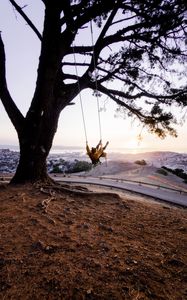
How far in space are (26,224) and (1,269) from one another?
1544 millimetres

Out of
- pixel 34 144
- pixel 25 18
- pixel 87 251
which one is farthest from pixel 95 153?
pixel 25 18

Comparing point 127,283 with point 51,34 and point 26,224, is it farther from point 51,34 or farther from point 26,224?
point 51,34

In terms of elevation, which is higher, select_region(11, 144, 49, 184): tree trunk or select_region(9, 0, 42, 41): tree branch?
select_region(9, 0, 42, 41): tree branch

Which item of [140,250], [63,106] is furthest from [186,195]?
[140,250]

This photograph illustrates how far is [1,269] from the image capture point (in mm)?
3420

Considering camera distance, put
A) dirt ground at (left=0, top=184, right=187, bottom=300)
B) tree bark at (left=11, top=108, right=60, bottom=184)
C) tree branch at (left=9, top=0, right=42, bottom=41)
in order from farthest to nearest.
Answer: tree bark at (left=11, top=108, right=60, bottom=184), tree branch at (left=9, top=0, right=42, bottom=41), dirt ground at (left=0, top=184, right=187, bottom=300)

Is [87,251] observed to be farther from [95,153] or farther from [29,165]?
[29,165]

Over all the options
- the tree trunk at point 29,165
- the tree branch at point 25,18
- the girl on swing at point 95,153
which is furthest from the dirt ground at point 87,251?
the tree branch at point 25,18

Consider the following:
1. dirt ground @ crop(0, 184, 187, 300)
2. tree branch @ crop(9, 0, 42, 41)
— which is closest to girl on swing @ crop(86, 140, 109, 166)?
dirt ground @ crop(0, 184, 187, 300)

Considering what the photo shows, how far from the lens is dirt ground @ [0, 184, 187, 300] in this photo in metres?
3.07

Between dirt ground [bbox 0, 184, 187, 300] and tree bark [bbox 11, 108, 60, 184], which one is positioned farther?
tree bark [bbox 11, 108, 60, 184]

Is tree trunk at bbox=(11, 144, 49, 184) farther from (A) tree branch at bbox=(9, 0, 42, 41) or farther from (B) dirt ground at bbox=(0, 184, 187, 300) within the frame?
(A) tree branch at bbox=(9, 0, 42, 41)

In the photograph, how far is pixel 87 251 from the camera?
13.0 ft

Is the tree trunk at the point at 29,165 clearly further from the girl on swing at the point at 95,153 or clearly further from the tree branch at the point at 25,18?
the tree branch at the point at 25,18
